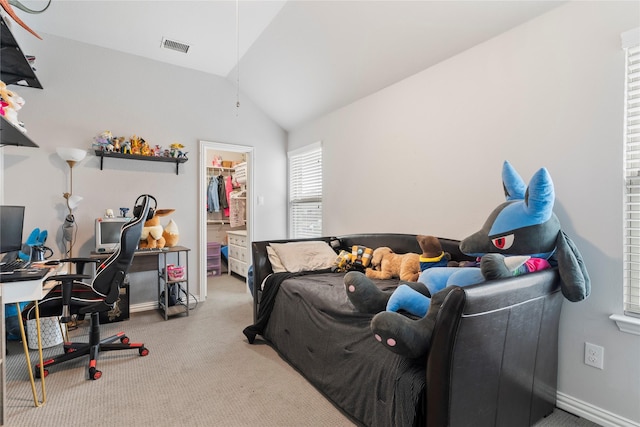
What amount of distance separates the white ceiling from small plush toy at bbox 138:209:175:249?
1903 mm

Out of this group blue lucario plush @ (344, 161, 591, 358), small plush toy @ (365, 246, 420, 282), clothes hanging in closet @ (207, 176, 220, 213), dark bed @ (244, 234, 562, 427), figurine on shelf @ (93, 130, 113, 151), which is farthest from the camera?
clothes hanging in closet @ (207, 176, 220, 213)

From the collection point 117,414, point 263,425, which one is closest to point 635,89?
point 263,425

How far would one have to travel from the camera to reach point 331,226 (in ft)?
12.3

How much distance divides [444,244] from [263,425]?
5.54ft

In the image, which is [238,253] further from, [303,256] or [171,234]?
[303,256]

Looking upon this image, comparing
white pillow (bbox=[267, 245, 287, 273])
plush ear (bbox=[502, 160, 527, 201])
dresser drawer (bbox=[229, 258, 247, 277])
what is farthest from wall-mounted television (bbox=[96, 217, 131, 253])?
plush ear (bbox=[502, 160, 527, 201])

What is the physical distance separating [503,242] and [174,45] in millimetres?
3731

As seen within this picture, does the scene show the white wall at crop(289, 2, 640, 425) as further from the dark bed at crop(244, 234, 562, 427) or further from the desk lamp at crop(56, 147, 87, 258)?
the desk lamp at crop(56, 147, 87, 258)

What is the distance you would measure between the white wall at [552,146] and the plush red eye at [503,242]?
474mm

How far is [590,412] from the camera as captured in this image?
162cm

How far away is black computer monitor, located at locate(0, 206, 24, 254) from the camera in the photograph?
2.20m

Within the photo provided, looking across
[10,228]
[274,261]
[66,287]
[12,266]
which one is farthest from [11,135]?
[274,261]

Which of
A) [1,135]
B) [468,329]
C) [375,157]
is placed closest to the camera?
[468,329]

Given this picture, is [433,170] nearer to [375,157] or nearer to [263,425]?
[375,157]
